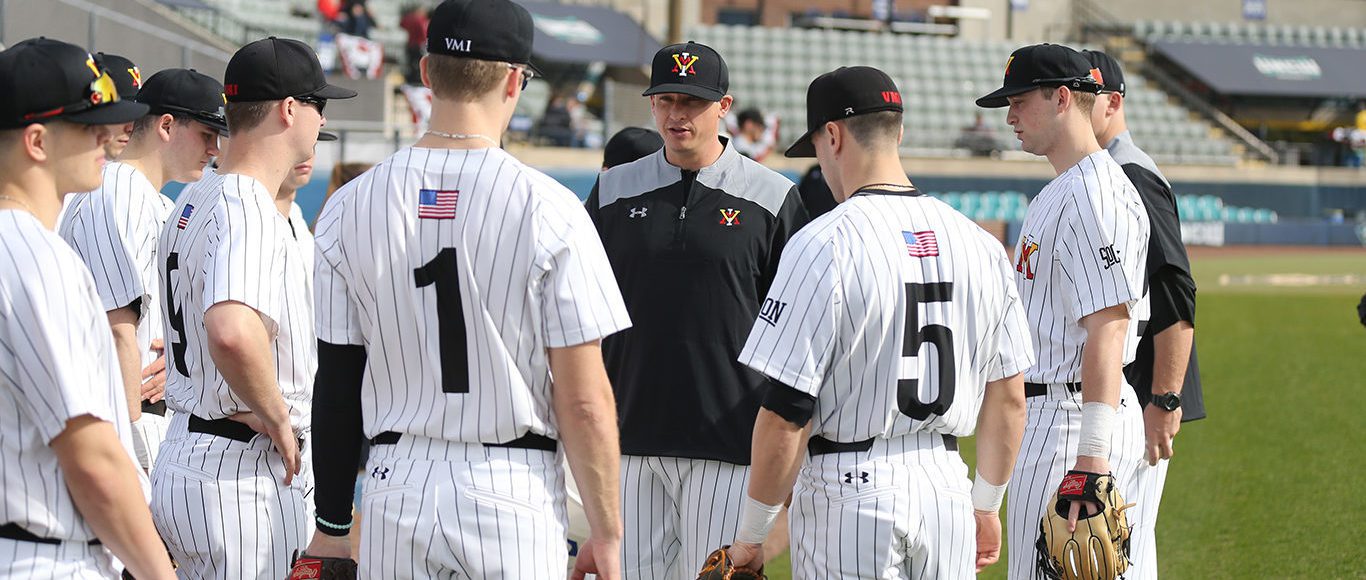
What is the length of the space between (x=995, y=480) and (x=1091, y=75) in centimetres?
132

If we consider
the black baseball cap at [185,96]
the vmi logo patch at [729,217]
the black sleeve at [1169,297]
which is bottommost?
the black sleeve at [1169,297]

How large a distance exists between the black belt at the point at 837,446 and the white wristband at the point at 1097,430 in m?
0.56

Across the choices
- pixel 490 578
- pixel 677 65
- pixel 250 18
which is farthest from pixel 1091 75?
pixel 250 18

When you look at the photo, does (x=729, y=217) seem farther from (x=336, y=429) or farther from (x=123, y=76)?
(x=123, y=76)

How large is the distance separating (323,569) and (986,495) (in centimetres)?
168

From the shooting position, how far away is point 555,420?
2822 mm

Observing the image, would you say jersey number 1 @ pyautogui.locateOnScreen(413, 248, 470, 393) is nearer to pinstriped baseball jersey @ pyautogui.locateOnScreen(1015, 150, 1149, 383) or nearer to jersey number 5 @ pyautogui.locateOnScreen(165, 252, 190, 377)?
jersey number 5 @ pyautogui.locateOnScreen(165, 252, 190, 377)

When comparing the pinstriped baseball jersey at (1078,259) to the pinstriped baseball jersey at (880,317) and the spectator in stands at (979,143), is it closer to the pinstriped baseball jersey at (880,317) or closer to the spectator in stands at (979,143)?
the pinstriped baseball jersey at (880,317)

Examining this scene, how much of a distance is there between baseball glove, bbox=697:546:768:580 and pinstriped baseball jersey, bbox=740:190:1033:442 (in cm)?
36

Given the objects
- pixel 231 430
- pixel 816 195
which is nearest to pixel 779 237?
pixel 231 430

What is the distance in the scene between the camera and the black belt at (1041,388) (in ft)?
13.1


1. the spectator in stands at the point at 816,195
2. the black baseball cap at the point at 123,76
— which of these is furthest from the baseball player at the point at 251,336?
the spectator in stands at the point at 816,195

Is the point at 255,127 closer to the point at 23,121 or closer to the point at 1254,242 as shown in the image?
the point at 23,121

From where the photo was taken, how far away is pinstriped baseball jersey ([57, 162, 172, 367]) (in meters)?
3.86
